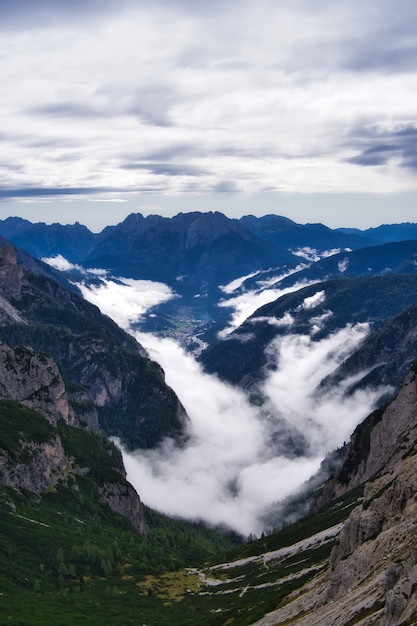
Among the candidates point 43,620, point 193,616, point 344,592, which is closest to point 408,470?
point 344,592

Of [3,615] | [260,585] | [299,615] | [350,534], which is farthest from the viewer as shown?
[260,585]

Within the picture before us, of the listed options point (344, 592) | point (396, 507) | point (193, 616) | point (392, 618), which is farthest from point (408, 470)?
point (193, 616)

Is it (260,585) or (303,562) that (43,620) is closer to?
(260,585)

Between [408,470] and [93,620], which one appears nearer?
[408,470]

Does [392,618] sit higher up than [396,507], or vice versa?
[396,507]

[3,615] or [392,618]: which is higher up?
[3,615]

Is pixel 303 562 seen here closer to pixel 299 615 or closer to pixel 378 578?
pixel 299 615

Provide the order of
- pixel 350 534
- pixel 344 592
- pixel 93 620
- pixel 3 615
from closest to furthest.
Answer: pixel 344 592 < pixel 350 534 < pixel 3 615 < pixel 93 620

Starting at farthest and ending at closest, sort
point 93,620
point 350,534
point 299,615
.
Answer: point 93,620 < point 350,534 < point 299,615

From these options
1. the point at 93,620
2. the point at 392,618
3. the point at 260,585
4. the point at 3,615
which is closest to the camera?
the point at 392,618
